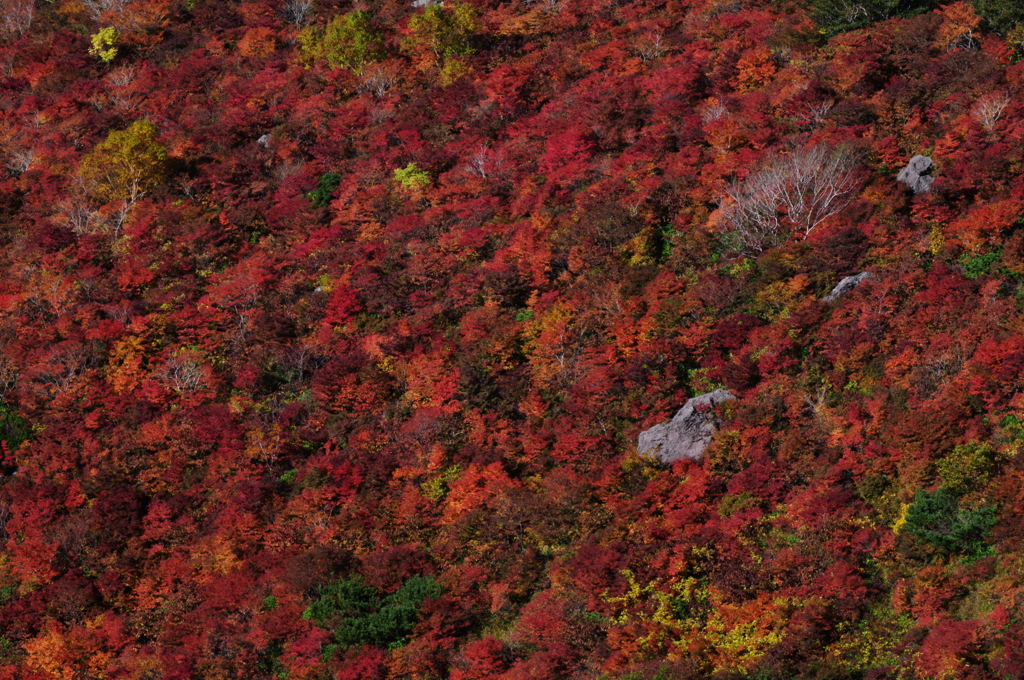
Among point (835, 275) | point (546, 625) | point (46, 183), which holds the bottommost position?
point (546, 625)

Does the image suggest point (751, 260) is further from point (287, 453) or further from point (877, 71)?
point (287, 453)

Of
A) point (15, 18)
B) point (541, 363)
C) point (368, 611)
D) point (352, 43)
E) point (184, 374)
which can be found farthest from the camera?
point (15, 18)

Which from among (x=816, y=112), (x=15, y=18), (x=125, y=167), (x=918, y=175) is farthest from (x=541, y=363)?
(x=15, y=18)

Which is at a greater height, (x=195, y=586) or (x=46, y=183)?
(x=46, y=183)

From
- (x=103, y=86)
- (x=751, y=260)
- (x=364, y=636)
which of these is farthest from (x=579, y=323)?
(x=103, y=86)

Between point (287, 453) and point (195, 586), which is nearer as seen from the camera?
point (195, 586)

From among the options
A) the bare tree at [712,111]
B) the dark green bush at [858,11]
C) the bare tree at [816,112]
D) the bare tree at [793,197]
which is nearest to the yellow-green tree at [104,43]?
the bare tree at [712,111]

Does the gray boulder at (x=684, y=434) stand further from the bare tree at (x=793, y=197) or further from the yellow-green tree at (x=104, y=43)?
the yellow-green tree at (x=104, y=43)

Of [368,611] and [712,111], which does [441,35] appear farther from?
[368,611]
